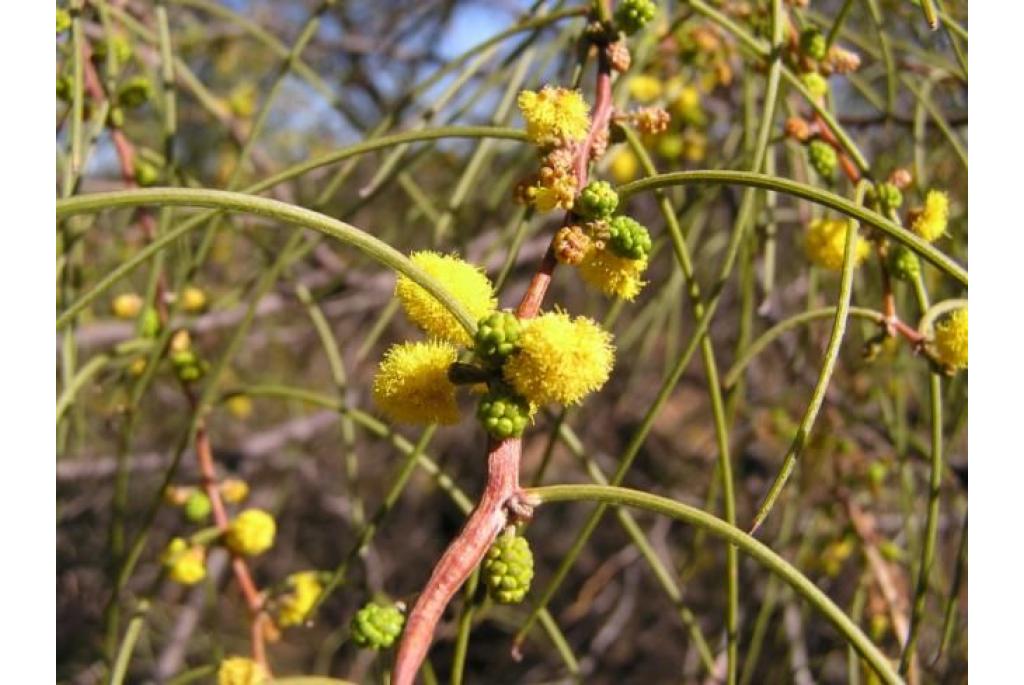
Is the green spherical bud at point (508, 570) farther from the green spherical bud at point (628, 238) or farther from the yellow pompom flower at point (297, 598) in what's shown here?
the yellow pompom flower at point (297, 598)

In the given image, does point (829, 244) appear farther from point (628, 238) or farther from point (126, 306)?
point (126, 306)

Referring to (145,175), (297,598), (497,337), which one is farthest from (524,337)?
(145,175)

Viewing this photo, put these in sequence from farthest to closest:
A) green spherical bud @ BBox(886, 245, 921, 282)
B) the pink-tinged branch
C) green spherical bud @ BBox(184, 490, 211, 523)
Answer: green spherical bud @ BBox(184, 490, 211, 523) → green spherical bud @ BBox(886, 245, 921, 282) → the pink-tinged branch

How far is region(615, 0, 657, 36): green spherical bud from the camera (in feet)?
2.08

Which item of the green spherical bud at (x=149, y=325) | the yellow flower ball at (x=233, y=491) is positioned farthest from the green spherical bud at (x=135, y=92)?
the yellow flower ball at (x=233, y=491)

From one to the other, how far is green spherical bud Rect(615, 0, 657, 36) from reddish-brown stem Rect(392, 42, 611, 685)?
211 millimetres

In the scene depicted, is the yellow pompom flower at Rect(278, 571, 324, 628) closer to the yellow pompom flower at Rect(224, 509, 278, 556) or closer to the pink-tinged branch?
the yellow pompom flower at Rect(224, 509, 278, 556)

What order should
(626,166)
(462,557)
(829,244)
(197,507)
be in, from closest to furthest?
(462,557) < (829,244) < (197,507) < (626,166)

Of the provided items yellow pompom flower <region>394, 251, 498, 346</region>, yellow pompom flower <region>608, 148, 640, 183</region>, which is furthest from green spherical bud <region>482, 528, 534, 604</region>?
yellow pompom flower <region>608, 148, 640, 183</region>

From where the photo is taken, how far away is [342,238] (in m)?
0.42

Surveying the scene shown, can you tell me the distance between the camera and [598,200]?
521mm

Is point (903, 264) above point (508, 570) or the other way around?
above

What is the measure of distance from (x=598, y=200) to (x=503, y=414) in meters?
0.13

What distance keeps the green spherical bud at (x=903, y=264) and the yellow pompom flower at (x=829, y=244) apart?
7cm
